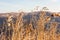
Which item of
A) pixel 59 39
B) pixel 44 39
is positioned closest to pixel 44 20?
pixel 44 39

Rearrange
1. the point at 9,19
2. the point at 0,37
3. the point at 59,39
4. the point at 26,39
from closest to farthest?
1. the point at 9,19
2. the point at 26,39
3. the point at 59,39
4. the point at 0,37

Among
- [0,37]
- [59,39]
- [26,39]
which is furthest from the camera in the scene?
[0,37]

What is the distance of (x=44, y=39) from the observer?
14.5 feet

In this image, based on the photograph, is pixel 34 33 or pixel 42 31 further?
pixel 34 33

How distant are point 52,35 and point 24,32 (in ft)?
1.78

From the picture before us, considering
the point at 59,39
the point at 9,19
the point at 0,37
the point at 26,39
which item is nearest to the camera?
the point at 9,19

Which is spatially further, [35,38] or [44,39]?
[35,38]

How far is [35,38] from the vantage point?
186 inches

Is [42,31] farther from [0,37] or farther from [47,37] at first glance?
[0,37]

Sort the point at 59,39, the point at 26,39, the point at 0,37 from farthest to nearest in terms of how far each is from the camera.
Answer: the point at 0,37
the point at 59,39
the point at 26,39

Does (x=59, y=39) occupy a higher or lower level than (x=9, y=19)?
lower

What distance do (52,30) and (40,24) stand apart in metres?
0.42

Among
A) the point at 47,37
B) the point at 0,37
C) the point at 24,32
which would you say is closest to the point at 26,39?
the point at 24,32

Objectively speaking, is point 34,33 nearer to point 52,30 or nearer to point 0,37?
point 52,30
